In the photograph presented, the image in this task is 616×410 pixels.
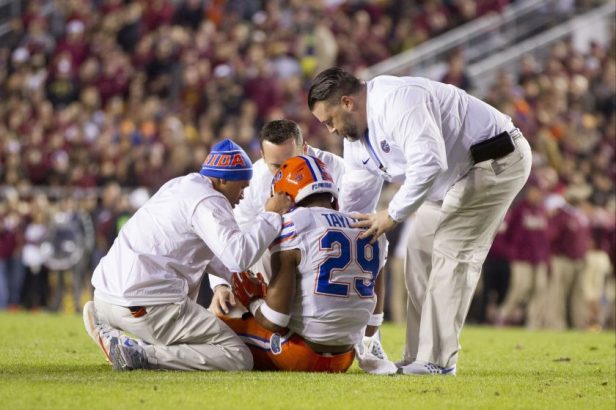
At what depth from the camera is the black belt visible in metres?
8.24

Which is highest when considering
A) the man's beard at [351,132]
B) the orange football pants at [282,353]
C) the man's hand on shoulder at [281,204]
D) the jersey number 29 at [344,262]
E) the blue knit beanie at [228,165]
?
the man's beard at [351,132]

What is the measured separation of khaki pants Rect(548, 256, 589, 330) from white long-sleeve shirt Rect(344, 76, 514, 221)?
1055 cm

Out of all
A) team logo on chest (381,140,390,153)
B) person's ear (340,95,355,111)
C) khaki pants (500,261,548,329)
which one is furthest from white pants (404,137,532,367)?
khaki pants (500,261,548,329)

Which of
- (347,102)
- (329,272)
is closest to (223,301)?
(329,272)

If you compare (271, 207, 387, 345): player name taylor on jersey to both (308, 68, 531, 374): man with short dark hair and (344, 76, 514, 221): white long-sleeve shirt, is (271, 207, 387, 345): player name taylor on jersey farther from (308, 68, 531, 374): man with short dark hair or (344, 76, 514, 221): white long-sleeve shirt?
(344, 76, 514, 221): white long-sleeve shirt

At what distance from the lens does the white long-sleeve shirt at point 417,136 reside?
25.0 ft

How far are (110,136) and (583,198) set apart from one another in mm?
7834

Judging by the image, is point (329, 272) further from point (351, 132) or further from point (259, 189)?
point (259, 189)

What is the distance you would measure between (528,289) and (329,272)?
11.4 meters

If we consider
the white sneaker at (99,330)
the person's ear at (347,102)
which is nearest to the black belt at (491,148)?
the person's ear at (347,102)

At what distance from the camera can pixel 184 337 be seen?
802 cm

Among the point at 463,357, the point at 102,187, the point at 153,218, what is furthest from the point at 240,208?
the point at 102,187

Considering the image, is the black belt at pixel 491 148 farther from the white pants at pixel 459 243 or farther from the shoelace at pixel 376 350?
the shoelace at pixel 376 350

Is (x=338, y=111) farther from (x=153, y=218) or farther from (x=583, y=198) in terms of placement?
(x=583, y=198)
